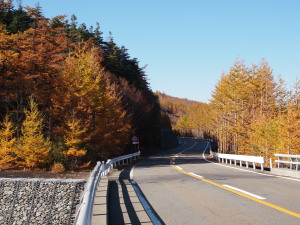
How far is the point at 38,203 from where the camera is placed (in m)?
27.7

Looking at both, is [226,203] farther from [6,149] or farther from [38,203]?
[38,203]

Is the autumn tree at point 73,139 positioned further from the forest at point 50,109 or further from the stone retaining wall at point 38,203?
the stone retaining wall at point 38,203

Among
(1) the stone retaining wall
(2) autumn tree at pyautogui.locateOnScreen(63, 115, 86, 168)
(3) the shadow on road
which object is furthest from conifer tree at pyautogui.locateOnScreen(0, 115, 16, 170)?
(3) the shadow on road

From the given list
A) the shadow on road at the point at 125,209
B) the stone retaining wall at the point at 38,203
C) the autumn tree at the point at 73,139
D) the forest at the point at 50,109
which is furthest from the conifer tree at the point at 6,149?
the shadow on road at the point at 125,209

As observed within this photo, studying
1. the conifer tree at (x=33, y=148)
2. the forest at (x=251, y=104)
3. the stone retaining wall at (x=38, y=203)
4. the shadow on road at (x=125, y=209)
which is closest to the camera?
the shadow on road at (x=125, y=209)

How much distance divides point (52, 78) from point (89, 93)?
5.61 m

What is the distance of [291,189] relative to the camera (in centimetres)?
962

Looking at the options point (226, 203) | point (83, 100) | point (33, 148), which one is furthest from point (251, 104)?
point (226, 203)

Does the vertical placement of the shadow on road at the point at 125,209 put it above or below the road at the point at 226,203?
below

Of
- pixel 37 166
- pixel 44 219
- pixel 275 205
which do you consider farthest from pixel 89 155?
pixel 275 205

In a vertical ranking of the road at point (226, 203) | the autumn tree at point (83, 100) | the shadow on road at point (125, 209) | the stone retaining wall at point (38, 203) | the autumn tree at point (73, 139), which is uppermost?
the autumn tree at point (83, 100)

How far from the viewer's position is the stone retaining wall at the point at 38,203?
80.3 ft

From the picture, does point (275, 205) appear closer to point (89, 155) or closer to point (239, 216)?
point (239, 216)

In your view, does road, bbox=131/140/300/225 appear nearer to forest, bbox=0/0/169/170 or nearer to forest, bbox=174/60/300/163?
forest, bbox=0/0/169/170
